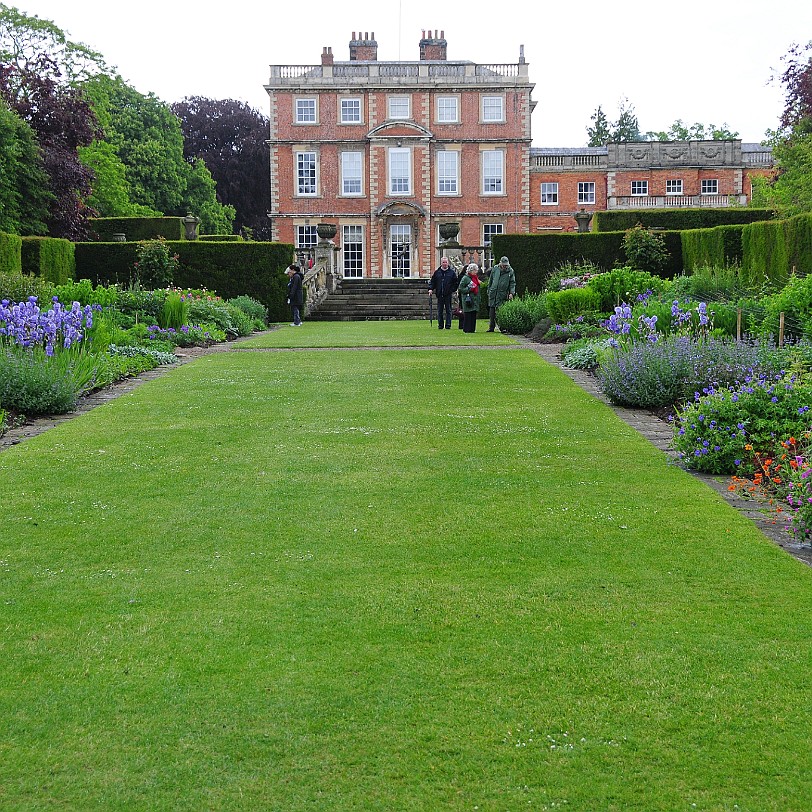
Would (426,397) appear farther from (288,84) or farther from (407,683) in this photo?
(288,84)

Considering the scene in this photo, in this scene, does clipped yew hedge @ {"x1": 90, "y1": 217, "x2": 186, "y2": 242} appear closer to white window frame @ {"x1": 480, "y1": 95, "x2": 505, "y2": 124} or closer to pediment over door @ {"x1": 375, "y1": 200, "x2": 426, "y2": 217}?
pediment over door @ {"x1": 375, "y1": 200, "x2": 426, "y2": 217}

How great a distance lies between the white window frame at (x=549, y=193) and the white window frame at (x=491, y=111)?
4.45 m

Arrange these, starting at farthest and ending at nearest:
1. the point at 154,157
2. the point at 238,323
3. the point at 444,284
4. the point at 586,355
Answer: the point at 154,157, the point at 444,284, the point at 238,323, the point at 586,355

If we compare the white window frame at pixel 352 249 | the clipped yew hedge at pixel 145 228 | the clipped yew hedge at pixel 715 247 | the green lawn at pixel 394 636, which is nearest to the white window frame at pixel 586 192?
the white window frame at pixel 352 249

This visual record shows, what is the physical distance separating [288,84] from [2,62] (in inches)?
696

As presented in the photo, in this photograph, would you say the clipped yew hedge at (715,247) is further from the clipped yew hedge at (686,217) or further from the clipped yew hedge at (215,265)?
the clipped yew hedge at (215,265)

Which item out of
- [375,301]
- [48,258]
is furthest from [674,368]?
[375,301]

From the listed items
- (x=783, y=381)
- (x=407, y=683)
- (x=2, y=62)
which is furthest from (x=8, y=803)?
(x=2, y=62)

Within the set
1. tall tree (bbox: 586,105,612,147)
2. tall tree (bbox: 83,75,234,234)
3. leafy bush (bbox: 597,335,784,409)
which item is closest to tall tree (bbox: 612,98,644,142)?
tall tree (bbox: 586,105,612,147)

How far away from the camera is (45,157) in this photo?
101 feet

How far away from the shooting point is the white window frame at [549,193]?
174 feet

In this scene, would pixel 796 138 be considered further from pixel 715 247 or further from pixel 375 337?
pixel 375 337

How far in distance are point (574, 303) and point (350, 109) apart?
1444 inches

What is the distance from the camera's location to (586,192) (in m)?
53.4
